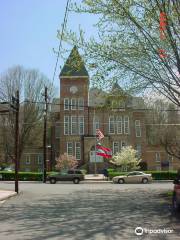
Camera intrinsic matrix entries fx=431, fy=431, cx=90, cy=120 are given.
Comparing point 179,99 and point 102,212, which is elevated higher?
point 179,99

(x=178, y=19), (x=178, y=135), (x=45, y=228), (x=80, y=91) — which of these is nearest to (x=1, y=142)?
(x=80, y=91)

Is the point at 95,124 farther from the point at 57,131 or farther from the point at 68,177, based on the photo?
the point at 68,177

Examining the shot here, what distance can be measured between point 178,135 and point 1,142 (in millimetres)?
27900

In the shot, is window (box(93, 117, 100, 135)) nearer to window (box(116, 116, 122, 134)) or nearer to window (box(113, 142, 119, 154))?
window (box(116, 116, 122, 134))

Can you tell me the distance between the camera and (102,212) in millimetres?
15461

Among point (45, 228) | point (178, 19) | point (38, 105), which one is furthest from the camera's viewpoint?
point (38, 105)

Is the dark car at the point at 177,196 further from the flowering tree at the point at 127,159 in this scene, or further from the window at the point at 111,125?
the window at the point at 111,125

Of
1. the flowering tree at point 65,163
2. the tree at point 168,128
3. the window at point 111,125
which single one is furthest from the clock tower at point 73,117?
the tree at point 168,128

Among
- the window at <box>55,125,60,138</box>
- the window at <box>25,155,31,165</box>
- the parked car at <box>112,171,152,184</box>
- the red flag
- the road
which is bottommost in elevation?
the parked car at <box>112,171,152,184</box>

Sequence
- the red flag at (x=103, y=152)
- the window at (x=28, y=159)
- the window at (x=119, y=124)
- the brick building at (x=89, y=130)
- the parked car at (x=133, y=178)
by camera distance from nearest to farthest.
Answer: the parked car at (x=133, y=178), the red flag at (x=103, y=152), the brick building at (x=89, y=130), the window at (x=119, y=124), the window at (x=28, y=159)

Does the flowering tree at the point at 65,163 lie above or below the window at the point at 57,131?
below

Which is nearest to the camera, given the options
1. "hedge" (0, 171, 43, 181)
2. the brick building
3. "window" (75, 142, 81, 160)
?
"hedge" (0, 171, 43, 181)

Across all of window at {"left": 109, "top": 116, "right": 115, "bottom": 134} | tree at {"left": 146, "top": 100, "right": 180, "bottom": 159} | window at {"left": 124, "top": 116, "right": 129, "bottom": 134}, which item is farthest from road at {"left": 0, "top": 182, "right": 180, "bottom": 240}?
window at {"left": 109, "top": 116, "right": 115, "bottom": 134}

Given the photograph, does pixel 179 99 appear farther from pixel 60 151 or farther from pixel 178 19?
pixel 60 151
